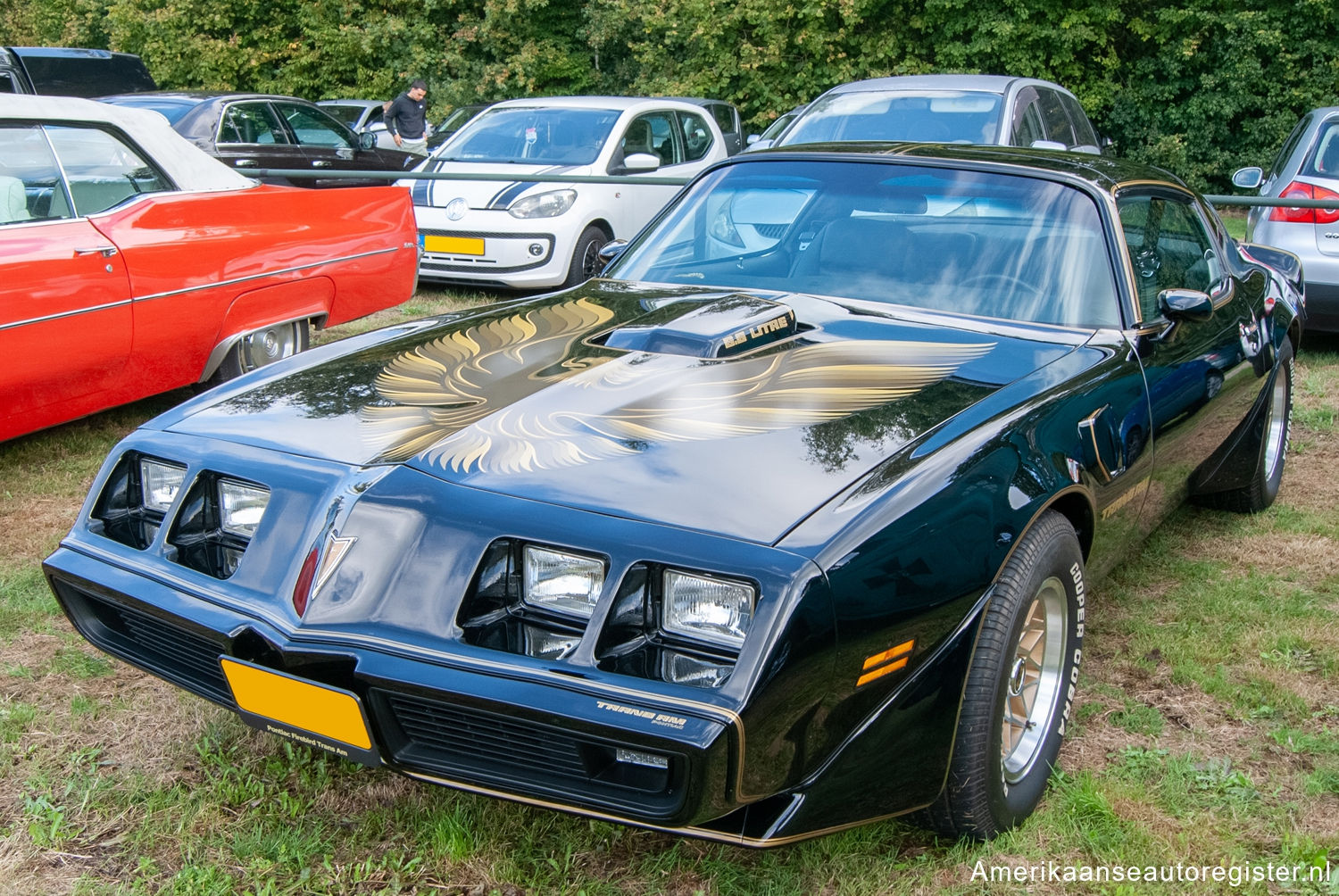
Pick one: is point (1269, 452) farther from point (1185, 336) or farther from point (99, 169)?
point (99, 169)

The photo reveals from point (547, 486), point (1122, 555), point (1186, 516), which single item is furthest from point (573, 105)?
point (547, 486)

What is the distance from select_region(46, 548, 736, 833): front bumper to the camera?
1.75m

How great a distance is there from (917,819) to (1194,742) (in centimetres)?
94

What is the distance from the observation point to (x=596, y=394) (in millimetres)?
2445

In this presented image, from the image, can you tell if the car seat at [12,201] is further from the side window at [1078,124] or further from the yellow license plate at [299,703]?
the side window at [1078,124]

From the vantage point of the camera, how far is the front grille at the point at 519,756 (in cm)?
182

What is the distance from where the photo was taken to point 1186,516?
4348 millimetres

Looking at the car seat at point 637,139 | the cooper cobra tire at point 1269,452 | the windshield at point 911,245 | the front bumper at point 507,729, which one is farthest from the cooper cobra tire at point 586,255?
the front bumper at point 507,729

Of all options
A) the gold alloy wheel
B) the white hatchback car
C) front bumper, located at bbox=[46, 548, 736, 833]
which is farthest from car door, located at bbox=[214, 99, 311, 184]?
the gold alloy wheel

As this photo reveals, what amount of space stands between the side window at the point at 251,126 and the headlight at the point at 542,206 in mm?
3195

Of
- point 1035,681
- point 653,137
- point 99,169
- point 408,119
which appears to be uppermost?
point 99,169

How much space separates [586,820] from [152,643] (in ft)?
3.16

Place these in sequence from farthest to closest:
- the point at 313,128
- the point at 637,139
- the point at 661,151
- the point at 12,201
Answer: the point at 313,128
the point at 661,151
the point at 637,139
the point at 12,201

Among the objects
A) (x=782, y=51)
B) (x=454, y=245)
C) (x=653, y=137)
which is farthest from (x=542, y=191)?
(x=782, y=51)
